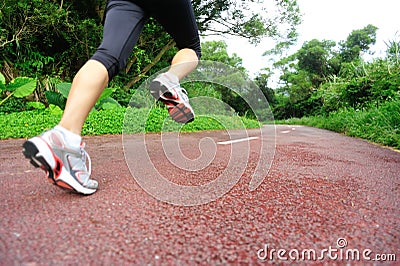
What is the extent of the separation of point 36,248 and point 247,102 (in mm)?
1398

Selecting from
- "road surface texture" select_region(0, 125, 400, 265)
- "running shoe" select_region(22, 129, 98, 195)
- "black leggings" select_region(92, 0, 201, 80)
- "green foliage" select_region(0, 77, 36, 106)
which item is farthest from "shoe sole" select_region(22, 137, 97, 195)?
"green foliage" select_region(0, 77, 36, 106)

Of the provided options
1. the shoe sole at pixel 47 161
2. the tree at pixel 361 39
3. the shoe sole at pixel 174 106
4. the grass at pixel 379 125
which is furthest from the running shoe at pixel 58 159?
the tree at pixel 361 39

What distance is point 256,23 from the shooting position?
11.2 metres

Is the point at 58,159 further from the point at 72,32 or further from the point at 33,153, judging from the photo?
the point at 72,32

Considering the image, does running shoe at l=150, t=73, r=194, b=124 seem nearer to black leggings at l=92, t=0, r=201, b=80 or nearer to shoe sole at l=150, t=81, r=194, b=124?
shoe sole at l=150, t=81, r=194, b=124

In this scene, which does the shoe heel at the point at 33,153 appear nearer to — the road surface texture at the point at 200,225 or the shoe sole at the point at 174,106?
the road surface texture at the point at 200,225

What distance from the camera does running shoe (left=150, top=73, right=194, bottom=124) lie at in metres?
1.61

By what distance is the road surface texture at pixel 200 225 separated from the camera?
33.7 inches

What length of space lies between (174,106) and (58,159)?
2.48ft

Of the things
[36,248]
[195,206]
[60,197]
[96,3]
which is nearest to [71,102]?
[60,197]

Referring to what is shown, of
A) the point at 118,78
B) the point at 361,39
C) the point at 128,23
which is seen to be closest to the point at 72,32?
the point at 118,78

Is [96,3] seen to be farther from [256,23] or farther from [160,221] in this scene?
[160,221]

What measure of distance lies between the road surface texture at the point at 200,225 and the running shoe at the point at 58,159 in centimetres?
10

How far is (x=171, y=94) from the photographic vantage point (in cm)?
164
